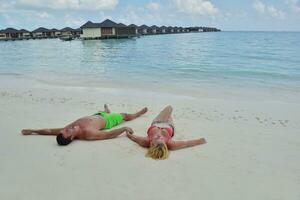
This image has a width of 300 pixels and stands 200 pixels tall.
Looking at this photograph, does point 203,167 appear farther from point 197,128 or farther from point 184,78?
point 184,78

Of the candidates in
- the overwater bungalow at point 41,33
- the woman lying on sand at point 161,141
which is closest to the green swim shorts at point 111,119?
the woman lying on sand at point 161,141

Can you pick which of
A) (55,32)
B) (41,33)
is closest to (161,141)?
(41,33)

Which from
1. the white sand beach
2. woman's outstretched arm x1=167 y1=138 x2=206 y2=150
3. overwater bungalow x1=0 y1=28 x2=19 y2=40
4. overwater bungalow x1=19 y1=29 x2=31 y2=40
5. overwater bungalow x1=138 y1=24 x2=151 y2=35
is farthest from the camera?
overwater bungalow x1=138 y1=24 x2=151 y2=35

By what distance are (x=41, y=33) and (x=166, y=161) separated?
294 ft

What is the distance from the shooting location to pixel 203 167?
4.20 meters

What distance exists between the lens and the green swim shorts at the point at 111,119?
19.3 ft

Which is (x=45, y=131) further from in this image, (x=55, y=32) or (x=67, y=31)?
(x=67, y=31)

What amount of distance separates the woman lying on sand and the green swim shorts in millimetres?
710

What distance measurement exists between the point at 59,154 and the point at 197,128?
274cm

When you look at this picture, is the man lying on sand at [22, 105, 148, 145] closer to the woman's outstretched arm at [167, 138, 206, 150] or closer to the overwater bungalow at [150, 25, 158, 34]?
the woman's outstretched arm at [167, 138, 206, 150]

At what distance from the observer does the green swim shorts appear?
589 centimetres

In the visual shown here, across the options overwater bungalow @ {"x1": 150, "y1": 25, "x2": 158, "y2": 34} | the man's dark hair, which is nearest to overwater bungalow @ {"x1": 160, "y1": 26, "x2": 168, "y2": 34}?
overwater bungalow @ {"x1": 150, "y1": 25, "x2": 158, "y2": 34}

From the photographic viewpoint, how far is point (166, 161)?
4.36 meters

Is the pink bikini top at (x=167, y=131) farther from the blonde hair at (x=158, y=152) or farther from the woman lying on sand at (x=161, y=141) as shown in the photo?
the blonde hair at (x=158, y=152)
